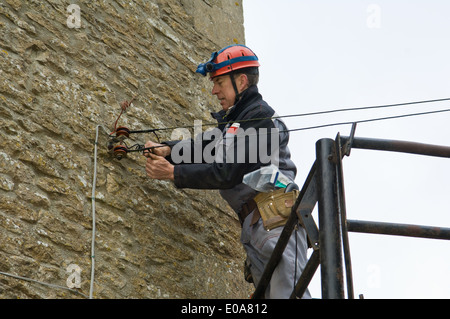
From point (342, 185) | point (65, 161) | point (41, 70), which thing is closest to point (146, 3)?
point (41, 70)

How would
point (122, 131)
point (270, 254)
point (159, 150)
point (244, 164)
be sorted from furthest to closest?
point (159, 150), point (122, 131), point (244, 164), point (270, 254)

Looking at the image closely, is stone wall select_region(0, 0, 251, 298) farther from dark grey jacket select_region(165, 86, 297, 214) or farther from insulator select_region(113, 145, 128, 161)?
dark grey jacket select_region(165, 86, 297, 214)

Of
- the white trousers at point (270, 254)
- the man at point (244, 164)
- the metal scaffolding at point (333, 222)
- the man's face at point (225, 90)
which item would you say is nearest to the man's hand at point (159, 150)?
the man at point (244, 164)

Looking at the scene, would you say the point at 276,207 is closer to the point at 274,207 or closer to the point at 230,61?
the point at 274,207

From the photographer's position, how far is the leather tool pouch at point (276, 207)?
4.06 meters

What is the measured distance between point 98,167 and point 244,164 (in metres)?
0.88

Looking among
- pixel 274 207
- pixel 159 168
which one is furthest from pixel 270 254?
pixel 159 168

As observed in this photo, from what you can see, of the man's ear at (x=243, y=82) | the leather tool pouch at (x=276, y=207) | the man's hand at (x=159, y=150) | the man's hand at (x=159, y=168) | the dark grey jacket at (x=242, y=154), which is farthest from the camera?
the man's ear at (x=243, y=82)

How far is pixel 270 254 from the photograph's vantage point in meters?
4.05

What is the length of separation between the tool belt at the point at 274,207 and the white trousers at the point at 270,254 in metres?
0.04

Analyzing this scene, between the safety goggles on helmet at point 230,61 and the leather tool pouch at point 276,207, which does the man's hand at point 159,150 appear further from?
the leather tool pouch at point 276,207

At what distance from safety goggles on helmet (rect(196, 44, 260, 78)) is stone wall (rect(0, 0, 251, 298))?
1.77 feet

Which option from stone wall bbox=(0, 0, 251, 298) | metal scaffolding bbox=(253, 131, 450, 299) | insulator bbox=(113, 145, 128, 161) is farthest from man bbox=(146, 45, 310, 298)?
metal scaffolding bbox=(253, 131, 450, 299)
